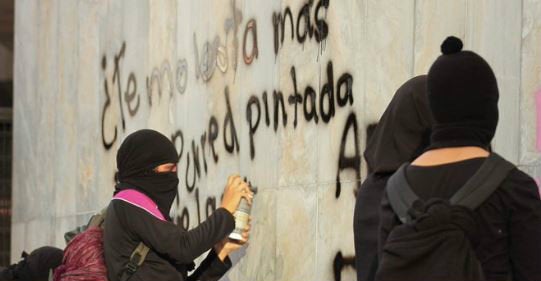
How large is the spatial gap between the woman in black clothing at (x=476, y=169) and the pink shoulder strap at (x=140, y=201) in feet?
7.23

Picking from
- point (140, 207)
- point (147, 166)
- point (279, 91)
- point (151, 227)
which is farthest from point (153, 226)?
point (279, 91)

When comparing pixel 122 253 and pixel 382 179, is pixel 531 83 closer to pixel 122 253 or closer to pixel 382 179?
pixel 382 179

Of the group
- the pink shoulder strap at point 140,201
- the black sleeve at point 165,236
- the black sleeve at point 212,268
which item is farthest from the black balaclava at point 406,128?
the black sleeve at point 212,268

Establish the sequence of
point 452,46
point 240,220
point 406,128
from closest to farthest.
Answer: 1. point 452,46
2. point 406,128
3. point 240,220

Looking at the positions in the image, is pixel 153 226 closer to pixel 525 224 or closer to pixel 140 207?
pixel 140 207

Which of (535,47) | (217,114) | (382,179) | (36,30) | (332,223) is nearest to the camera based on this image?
(382,179)

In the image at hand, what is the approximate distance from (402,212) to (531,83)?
1390 mm

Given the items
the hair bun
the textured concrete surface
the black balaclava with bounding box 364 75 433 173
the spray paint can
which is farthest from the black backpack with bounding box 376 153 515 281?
the spray paint can

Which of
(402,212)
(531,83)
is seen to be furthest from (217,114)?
(402,212)

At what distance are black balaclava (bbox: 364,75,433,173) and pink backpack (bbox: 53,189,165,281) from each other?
178 cm

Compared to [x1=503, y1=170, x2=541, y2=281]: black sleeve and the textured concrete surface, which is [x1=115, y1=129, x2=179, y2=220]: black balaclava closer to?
the textured concrete surface

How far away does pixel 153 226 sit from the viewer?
221 inches

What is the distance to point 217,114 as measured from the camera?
791 centimetres

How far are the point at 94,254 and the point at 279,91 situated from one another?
1.68 metres
